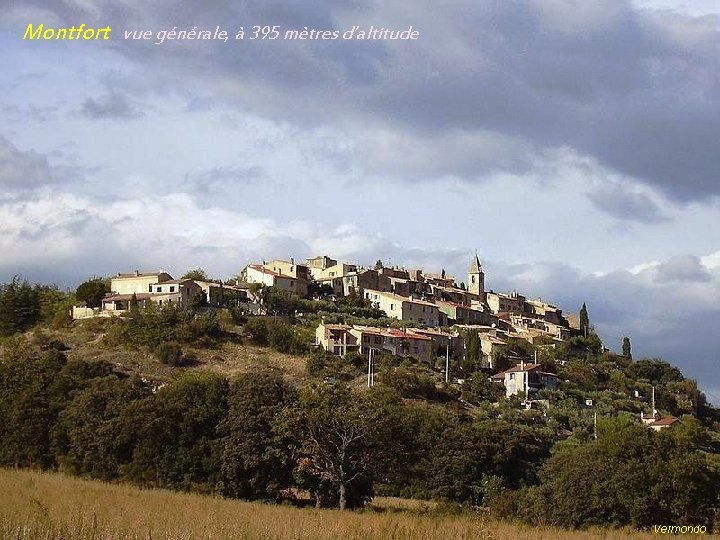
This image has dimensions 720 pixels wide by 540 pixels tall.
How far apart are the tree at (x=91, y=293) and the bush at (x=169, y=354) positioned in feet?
51.6

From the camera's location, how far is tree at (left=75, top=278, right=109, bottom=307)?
8488 centimetres

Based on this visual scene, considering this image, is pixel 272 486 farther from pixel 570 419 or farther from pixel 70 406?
pixel 570 419

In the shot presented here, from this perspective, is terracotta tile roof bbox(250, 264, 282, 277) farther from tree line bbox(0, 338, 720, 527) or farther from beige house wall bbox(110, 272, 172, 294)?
tree line bbox(0, 338, 720, 527)

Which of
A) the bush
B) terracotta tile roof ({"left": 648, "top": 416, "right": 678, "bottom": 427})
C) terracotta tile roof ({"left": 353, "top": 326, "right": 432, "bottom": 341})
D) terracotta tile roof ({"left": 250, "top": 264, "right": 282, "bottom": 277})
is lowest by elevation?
terracotta tile roof ({"left": 648, "top": 416, "right": 678, "bottom": 427})

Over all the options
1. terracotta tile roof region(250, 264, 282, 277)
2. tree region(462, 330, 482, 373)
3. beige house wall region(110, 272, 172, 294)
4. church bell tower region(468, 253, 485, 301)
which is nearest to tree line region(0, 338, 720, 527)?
tree region(462, 330, 482, 373)

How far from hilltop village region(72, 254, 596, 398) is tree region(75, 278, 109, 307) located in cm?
71

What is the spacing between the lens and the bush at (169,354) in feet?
232

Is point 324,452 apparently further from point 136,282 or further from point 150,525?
point 136,282

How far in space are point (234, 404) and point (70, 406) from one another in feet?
25.4

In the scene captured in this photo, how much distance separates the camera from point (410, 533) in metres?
13.1

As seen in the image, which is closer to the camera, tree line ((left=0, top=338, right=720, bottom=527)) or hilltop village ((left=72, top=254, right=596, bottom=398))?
tree line ((left=0, top=338, right=720, bottom=527))

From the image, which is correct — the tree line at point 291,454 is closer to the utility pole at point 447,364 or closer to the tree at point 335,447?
the tree at point 335,447

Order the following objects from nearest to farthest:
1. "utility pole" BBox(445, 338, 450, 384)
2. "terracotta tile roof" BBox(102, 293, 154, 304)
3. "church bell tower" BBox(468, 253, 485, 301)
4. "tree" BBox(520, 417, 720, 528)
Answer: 1. "tree" BBox(520, 417, 720, 528)
2. "utility pole" BBox(445, 338, 450, 384)
3. "terracotta tile roof" BBox(102, 293, 154, 304)
4. "church bell tower" BBox(468, 253, 485, 301)

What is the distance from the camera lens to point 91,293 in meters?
84.9
